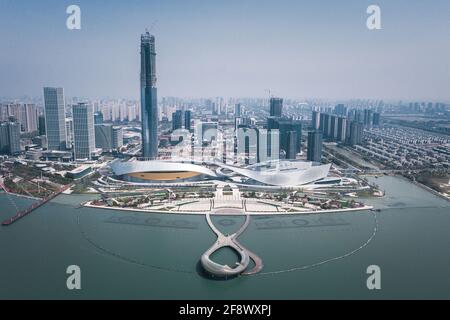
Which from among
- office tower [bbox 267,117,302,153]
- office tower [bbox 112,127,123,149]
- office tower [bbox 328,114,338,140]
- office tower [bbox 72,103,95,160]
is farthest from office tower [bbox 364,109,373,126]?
office tower [bbox 72,103,95,160]

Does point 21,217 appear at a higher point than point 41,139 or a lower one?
lower

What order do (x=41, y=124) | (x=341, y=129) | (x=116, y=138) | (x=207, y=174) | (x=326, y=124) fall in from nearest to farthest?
(x=207, y=174) < (x=116, y=138) < (x=41, y=124) < (x=341, y=129) < (x=326, y=124)

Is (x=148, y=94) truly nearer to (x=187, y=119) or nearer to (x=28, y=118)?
(x=187, y=119)

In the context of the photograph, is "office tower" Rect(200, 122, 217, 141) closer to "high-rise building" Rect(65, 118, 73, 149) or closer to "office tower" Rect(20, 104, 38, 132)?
"high-rise building" Rect(65, 118, 73, 149)

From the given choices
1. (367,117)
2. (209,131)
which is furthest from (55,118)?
(367,117)

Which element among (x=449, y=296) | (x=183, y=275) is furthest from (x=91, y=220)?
(x=449, y=296)

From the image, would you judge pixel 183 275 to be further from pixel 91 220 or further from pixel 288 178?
pixel 288 178
